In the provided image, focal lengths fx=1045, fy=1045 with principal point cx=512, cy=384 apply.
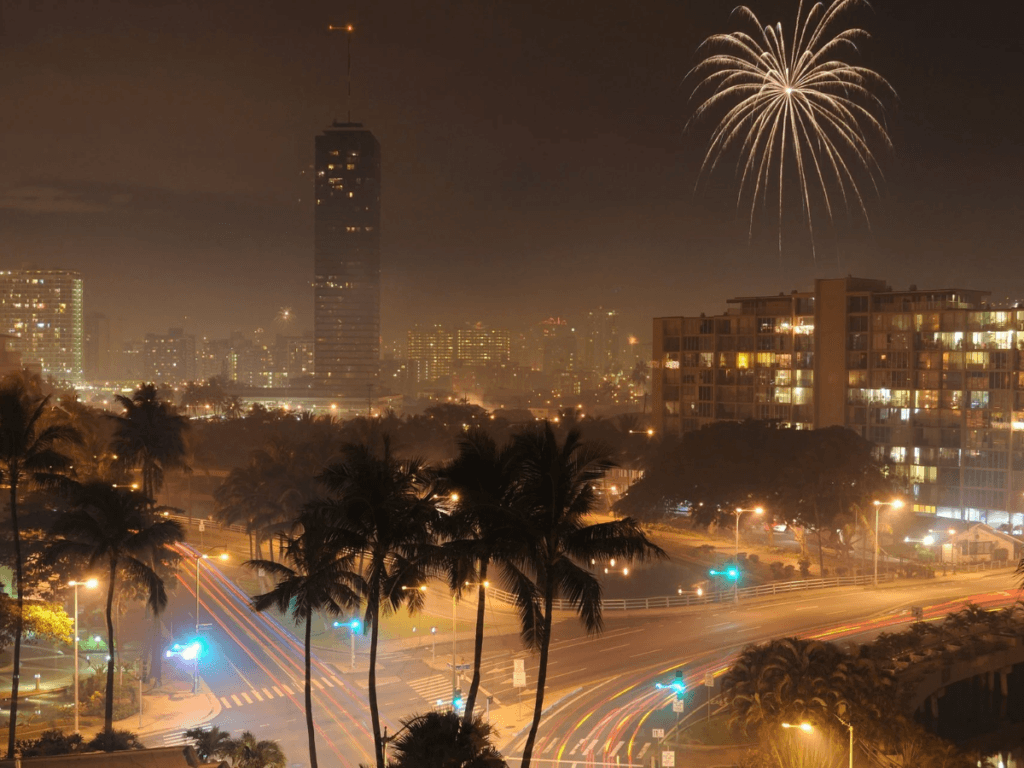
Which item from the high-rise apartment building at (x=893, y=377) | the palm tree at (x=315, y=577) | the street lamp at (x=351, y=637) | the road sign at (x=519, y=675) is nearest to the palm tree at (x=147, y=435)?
the street lamp at (x=351, y=637)

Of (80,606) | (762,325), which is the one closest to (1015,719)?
(80,606)

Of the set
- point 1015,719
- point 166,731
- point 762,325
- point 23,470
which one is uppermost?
point 762,325

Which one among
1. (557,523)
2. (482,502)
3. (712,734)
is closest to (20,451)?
(482,502)

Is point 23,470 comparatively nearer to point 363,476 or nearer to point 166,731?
point 166,731

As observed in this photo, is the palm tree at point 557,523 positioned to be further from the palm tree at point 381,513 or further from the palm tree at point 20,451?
the palm tree at point 20,451

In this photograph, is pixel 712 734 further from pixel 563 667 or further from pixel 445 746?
pixel 445 746

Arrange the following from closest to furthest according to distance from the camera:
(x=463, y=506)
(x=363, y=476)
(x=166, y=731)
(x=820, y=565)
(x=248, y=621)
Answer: (x=463, y=506)
(x=363, y=476)
(x=166, y=731)
(x=248, y=621)
(x=820, y=565)

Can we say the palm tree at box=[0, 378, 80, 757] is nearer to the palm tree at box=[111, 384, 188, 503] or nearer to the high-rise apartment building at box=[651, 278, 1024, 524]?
the palm tree at box=[111, 384, 188, 503]

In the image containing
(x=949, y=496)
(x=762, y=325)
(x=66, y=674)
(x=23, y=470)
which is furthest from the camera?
(x=762, y=325)
